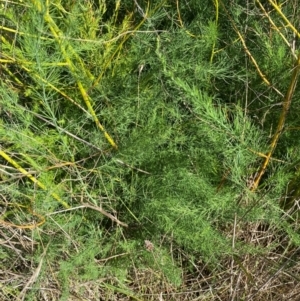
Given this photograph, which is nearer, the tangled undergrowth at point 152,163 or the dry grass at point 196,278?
the tangled undergrowth at point 152,163

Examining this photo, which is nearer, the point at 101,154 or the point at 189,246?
the point at 101,154

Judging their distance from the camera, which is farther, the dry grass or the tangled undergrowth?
the dry grass

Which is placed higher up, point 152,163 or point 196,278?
point 152,163

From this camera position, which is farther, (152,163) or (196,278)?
(196,278)

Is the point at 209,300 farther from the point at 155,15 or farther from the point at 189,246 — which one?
the point at 155,15

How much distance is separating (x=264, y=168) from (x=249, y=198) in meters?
0.10

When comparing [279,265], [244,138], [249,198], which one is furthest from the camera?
[279,265]

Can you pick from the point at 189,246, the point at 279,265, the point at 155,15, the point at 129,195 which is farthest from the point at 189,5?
the point at 279,265

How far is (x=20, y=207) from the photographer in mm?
1483

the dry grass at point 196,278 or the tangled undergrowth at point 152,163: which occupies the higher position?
the tangled undergrowth at point 152,163

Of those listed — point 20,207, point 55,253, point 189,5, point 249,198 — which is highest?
point 189,5

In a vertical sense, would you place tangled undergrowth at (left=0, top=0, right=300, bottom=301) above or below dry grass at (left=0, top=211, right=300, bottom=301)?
above

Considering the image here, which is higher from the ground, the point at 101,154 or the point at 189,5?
the point at 189,5

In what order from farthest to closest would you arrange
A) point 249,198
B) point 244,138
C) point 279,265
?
1. point 279,265
2. point 249,198
3. point 244,138
